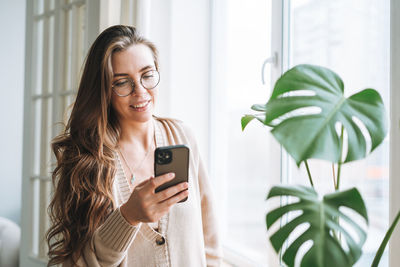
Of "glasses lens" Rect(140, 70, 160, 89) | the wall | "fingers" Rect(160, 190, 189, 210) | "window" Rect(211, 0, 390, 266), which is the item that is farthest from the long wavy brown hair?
the wall

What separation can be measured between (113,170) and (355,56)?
85 cm

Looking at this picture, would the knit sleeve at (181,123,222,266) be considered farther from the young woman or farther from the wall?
the wall

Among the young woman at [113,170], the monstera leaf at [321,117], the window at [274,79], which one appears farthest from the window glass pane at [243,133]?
the monstera leaf at [321,117]

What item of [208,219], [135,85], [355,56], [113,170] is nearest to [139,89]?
[135,85]

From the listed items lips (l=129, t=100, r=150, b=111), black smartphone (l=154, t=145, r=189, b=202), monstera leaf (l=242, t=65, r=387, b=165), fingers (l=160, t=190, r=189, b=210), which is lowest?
fingers (l=160, t=190, r=189, b=210)

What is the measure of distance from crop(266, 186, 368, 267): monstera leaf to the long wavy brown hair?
2.30 feet

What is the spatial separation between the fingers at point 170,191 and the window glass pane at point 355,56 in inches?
22.6

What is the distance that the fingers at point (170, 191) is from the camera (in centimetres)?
93

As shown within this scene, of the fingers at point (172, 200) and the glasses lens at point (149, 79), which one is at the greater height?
the glasses lens at point (149, 79)

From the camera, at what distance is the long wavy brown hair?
111cm

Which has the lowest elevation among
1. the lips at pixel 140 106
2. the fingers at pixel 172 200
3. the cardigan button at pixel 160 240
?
the cardigan button at pixel 160 240

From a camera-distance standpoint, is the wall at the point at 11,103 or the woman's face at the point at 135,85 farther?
the wall at the point at 11,103

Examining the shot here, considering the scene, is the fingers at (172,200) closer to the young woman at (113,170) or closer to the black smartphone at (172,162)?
the black smartphone at (172,162)

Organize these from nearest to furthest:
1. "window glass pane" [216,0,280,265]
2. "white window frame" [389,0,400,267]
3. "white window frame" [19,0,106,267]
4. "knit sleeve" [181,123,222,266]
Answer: "white window frame" [389,0,400,267], "knit sleeve" [181,123,222,266], "window glass pane" [216,0,280,265], "white window frame" [19,0,106,267]
